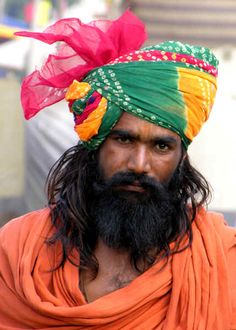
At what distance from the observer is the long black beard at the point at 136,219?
3395 millimetres

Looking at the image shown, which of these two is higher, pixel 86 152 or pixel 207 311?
pixel 86 152

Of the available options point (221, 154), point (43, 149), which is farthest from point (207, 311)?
point (43, 149)

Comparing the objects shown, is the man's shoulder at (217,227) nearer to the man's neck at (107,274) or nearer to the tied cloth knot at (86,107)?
the man's neck at (107,274)

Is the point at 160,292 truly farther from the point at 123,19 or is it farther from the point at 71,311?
the point at 123,19

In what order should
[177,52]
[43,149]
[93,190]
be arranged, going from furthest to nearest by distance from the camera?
[43,149], [93,190], [177,52]

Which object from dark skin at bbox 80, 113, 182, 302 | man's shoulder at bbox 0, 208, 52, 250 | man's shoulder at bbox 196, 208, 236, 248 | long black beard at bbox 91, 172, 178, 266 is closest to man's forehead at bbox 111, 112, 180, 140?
dark skin at bbox 80, 113, 182, 302

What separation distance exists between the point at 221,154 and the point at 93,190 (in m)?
2.16

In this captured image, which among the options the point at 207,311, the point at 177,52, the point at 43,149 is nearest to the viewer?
the point at 207,311

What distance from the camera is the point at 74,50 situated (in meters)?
3.55

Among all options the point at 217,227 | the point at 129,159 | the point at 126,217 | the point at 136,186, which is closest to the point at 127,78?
the point at 129,159

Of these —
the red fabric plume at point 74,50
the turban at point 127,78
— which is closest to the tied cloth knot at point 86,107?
the turban at point 127,78

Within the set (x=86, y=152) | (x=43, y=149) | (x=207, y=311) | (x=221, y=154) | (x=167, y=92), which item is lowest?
(x=43, y=149)

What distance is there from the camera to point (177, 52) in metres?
3.34

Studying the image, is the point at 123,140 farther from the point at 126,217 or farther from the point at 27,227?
the point at 27,227
